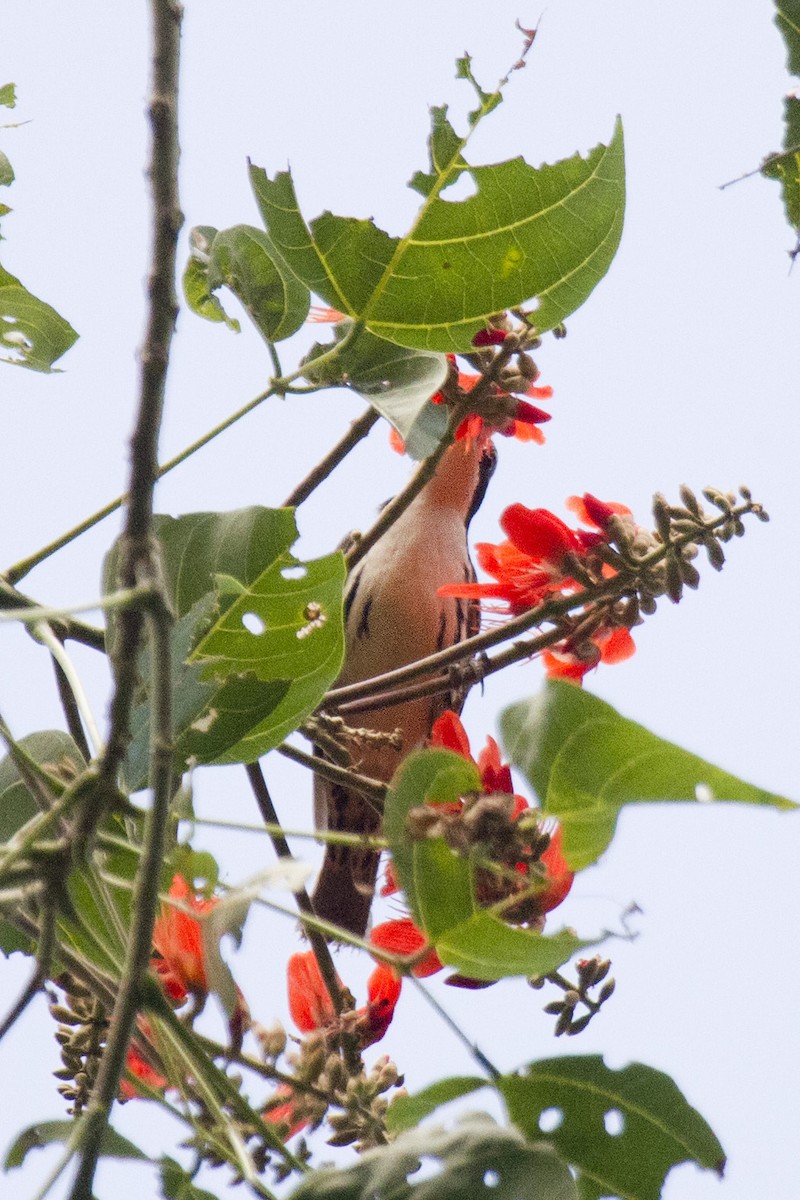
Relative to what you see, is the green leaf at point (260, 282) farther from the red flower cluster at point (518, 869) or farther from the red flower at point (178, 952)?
the red flower at point (178, 952)

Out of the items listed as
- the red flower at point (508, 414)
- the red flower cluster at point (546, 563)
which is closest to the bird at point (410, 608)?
the red flower at point (508, 414)

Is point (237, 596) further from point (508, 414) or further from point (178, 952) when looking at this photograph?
point (508, 414)

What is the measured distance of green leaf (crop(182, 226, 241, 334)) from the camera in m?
1.28

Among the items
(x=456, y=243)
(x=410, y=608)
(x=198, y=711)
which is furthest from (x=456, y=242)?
(x=410, y=608)

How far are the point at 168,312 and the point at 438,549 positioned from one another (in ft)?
6.35

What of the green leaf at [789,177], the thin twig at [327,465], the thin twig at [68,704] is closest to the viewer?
the green leaf at [789,177]

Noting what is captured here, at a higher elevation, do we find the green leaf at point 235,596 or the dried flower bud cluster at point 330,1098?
the green leaf at point 235,596

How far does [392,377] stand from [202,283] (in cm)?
33

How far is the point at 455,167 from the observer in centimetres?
106

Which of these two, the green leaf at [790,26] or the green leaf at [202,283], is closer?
the green leaf at [790,26]

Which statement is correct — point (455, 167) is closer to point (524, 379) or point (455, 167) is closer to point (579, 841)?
point (524, 379)

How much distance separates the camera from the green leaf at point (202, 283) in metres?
1.28

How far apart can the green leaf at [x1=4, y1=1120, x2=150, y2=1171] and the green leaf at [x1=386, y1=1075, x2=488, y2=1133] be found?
0.16 meters

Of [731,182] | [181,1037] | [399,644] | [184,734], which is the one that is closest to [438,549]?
[399,644]
